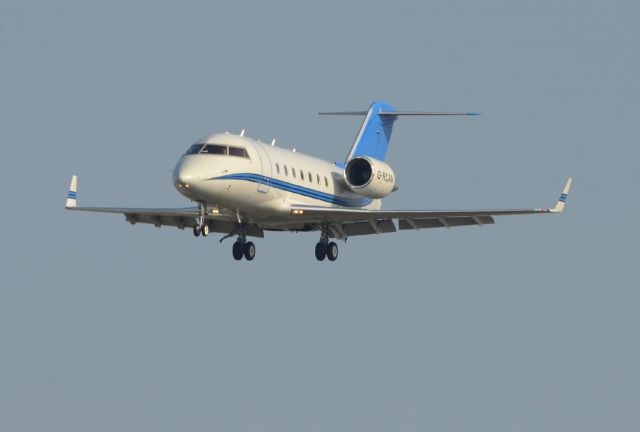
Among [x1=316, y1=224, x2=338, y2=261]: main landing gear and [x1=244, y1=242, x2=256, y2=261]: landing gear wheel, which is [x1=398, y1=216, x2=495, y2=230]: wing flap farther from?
[x1=244, y1=242, x2=256, y2=261]: landing gear wheel

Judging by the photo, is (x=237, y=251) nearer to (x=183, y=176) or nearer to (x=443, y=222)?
(x=183, y=176)

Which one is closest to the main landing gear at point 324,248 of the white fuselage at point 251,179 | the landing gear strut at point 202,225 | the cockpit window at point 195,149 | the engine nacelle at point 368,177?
the white fuselage at point 251,179

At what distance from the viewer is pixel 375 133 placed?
→ 46.7 m

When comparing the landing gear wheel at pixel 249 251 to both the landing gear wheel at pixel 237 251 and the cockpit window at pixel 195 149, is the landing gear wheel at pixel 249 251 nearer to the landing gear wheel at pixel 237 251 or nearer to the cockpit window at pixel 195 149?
the landing gear wheel at pixel 237 251

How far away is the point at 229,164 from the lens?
126 feet

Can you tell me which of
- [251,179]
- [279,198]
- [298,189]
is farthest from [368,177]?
[251,179]

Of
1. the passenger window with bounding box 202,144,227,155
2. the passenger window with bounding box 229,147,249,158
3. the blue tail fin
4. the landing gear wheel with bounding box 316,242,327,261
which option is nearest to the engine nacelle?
the landing gear wheel with bounding box 316,242,327,261

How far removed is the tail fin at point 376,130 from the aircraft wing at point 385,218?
10.7 ft

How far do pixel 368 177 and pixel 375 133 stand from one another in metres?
4.49

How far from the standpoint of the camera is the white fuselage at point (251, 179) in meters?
38.0

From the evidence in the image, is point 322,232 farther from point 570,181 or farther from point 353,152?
point 570,181

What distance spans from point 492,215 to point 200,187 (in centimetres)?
756

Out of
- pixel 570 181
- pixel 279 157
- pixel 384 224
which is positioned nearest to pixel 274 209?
pixel 279 157

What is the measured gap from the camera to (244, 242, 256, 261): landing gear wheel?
4184cm
